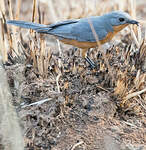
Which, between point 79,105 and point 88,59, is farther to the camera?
point 88,59

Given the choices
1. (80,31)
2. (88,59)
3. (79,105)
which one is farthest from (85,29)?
(79,105)

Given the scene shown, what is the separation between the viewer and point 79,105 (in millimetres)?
3236

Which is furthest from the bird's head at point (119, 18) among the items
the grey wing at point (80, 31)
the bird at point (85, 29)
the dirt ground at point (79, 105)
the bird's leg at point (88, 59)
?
the bird's leg at point (88, 59)

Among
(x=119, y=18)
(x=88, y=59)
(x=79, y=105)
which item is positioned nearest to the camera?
(x=79, y=105)

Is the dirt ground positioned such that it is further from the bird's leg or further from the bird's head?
the bird's head

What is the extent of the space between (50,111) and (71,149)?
0.43 metres

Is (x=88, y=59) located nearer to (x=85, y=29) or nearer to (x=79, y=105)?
(x=85, y=29)

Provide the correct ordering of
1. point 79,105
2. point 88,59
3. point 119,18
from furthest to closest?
point 88,59 < point 119,18 < point 79,105

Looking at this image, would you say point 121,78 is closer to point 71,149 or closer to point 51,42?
point 71,149

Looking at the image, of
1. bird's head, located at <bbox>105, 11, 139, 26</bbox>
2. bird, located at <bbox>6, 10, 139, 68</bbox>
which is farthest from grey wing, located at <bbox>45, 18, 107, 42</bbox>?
bird's head, located at <bbox>105, 11, 139, 26</bbox>

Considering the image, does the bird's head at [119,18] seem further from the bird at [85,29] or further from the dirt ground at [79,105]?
the dirt ground at [79,105]

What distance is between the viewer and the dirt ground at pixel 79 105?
9.79 feet

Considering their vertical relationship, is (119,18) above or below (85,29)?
above

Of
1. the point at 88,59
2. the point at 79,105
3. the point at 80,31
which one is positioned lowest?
the point at 79,105
